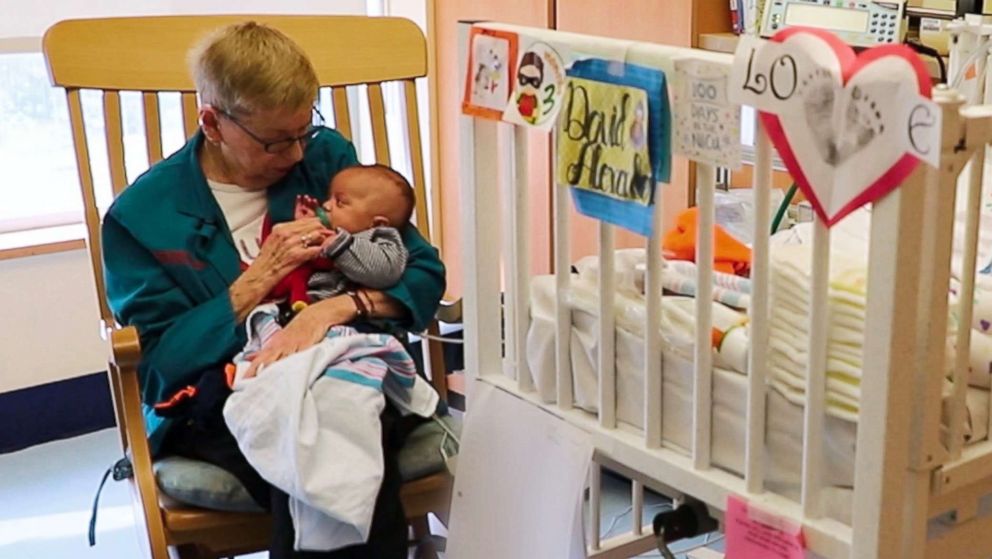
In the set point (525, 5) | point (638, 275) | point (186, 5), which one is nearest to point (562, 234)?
point (638, 275)

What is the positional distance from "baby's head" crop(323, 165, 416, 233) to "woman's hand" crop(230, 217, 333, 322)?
43 millimetres

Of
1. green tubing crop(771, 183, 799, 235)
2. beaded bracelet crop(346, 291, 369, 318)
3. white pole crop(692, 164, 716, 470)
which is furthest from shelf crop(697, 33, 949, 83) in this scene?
white pole crop(692, 164, 716, 470)

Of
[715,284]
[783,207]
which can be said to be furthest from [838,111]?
[783,207]

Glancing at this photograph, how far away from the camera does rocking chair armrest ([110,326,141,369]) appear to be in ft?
4.96

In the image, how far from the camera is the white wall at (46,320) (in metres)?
2.81

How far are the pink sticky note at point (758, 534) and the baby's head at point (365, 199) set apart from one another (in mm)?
702

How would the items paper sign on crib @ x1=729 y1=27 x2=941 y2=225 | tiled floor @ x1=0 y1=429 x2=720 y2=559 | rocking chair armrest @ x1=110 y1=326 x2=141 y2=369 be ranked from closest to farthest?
paper sign on crib @ x1=729 y1=27 x2=941 y2=225, rocking chair armrest @ x1=110 y1=326 x2=141 y2=369, tiled floor @ x1=0 y1=429 x2=720 y2=559

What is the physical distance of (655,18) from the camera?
2420 mm

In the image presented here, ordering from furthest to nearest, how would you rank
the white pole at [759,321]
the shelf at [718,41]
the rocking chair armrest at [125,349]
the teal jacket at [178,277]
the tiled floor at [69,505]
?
1. the tiled floor at [69,505]
2. the shelf at [718,41]
3. the teal jacket at [178,277]
4. the rocking chair armrest at [125,349]
5. the white pole at [759,321]

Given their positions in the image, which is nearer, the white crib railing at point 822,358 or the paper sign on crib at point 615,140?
the white crib railing at point 822,358

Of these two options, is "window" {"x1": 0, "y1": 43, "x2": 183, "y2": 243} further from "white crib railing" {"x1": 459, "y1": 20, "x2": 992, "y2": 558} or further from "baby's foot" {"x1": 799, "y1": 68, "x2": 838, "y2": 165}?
"baby's foot" {"x1": 799, "y1": 68, "x2": 838, "y2": 165}

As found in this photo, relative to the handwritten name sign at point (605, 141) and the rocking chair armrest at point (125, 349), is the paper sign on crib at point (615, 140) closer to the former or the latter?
the handwritten name sign at point (605, 141)

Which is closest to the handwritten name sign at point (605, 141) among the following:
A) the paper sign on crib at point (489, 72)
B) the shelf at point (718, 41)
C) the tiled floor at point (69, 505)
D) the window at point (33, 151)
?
the paper sign on crib at point (489, 72)

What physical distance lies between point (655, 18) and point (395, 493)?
1.26 m
